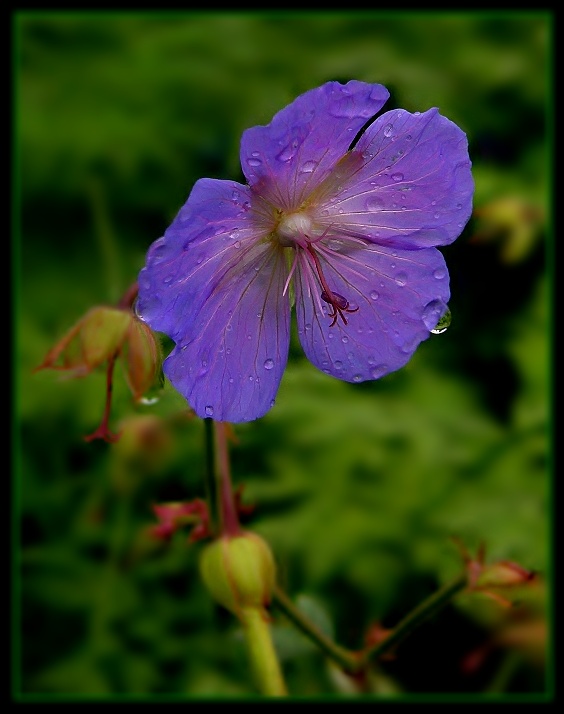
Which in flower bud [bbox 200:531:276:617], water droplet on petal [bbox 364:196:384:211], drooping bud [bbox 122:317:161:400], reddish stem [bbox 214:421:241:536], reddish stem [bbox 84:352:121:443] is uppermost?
water droplet on petal [bbox 364:196:384:211]

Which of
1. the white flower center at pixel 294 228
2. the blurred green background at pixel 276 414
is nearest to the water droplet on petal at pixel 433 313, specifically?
the white flower center at pixel 294 228

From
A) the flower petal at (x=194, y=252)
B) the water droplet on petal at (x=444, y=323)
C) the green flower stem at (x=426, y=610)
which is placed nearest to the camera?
the flower petal at (x=194, y=252)

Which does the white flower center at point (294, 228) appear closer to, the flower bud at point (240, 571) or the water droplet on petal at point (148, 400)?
the water droplet on petal at point (148, 400)

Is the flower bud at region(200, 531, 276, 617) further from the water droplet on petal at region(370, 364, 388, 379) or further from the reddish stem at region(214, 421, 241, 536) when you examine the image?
the water droplet on petal at region(370, 364, 388, 379)

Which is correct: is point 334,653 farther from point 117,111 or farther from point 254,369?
point 117,111

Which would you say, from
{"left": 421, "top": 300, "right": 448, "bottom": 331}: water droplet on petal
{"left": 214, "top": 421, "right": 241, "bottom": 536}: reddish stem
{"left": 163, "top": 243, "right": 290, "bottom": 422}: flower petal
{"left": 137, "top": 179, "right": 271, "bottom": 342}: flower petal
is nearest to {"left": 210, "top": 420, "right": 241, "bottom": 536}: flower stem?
{"left": 214, "top": 421, "right": 241, "bottom": 536}: reddish stem

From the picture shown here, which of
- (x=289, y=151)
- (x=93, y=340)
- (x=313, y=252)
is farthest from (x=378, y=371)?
(x=93, y=340)
